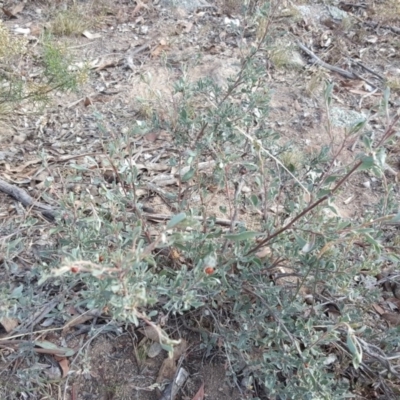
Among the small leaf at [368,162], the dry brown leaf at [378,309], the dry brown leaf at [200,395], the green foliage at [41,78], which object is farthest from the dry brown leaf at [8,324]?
the dry brown leaf at [378,309]

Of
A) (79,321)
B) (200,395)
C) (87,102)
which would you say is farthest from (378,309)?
(87,102)

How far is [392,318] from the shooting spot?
233 cm

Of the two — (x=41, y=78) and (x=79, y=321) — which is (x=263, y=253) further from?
(x=41, y=78)

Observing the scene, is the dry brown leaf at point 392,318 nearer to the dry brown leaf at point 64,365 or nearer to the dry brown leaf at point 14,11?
the dry brown leaf at point 64,365

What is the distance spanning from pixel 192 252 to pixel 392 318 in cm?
107

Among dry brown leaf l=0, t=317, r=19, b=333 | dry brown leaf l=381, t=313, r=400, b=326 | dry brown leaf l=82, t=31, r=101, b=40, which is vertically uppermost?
dry brown leaf l=381, t=313, r=400, b=326

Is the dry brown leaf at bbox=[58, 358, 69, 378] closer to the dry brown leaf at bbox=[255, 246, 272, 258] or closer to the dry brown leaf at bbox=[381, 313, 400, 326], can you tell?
the dry brown leaf at bbox=[255, 246, 272, 258]

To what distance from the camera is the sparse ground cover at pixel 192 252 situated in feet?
5.50

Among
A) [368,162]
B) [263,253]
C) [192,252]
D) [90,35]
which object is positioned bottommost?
[90,35]

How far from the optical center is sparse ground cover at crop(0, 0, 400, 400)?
168 cm

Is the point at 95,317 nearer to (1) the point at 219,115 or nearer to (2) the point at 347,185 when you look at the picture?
(1) the point at 219,115

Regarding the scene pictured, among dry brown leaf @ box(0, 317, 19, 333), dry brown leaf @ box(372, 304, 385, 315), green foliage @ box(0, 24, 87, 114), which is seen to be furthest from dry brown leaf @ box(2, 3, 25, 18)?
dry brown leaf @ box(372, 304, 385, 315)

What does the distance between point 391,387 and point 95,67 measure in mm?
2957

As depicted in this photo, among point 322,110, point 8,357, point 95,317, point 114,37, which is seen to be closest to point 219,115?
point 95,317
